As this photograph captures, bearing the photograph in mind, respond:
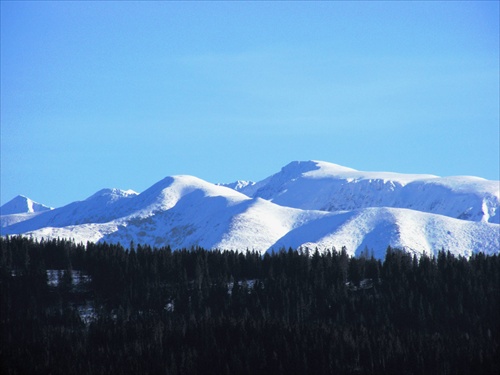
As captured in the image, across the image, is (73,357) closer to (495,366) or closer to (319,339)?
(319,339)

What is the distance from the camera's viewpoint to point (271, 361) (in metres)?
196


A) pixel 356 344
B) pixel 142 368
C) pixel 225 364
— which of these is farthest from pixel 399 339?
pixel 142 368

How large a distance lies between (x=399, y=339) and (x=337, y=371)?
16394mm

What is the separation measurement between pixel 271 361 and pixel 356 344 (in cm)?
1662

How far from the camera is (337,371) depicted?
620ft

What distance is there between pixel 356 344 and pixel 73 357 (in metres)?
54.1

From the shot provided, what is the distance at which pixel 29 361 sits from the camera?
618 ft

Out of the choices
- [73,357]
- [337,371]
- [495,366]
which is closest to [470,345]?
[495,366]

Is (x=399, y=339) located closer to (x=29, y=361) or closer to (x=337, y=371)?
(x=337, y=371)

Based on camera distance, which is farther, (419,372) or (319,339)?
(319,339)

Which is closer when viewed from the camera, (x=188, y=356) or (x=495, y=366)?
(x=495, y=366)

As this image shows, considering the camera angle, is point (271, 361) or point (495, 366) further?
point (271, 361)

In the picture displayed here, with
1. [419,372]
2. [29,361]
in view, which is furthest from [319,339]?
[29,361]

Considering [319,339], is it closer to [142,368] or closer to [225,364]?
[225,364]
